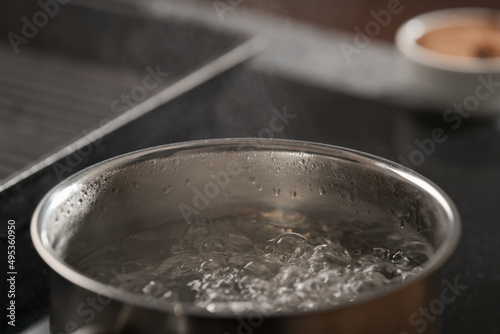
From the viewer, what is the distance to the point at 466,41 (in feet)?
5.28

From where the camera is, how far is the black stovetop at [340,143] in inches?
34.9

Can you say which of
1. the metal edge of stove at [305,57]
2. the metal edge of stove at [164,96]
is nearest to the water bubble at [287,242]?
the metal edge of stove at [164,96]

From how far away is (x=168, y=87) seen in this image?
119 centimetres

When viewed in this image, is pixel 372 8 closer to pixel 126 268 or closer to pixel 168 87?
pixel 168 87

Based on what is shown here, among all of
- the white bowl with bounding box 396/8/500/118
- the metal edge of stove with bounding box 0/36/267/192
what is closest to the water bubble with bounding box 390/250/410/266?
the metal edge of stove with bounding box 0/36/267/192

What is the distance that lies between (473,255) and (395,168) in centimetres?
36

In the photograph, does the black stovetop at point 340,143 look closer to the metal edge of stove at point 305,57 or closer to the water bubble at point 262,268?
the metal edge of stove at point 305,57

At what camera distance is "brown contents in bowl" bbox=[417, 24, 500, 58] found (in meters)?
1.56

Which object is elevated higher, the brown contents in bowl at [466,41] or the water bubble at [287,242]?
the brown contents in bowl at [466,41]

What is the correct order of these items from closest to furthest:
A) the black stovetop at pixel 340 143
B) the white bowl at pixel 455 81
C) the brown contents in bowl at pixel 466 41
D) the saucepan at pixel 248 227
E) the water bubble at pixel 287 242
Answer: the saucepan at pixel 248 227
the water bubble at pixel 287 242
the black stovetop at pixel 340 143
the white bowl at pixel 455 81
the brown contents in bowl at pixel 466 41

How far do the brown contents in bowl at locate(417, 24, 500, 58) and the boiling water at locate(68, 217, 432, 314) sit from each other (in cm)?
96

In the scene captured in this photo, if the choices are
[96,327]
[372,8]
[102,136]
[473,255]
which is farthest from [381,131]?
[372,8]

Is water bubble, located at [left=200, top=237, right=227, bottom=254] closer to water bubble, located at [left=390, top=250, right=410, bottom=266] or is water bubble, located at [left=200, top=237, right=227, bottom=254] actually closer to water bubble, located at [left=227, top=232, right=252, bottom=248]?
water bubble, located at [left=227, top=232, right=252, bottom=248]

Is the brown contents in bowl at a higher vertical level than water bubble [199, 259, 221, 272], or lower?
higher
